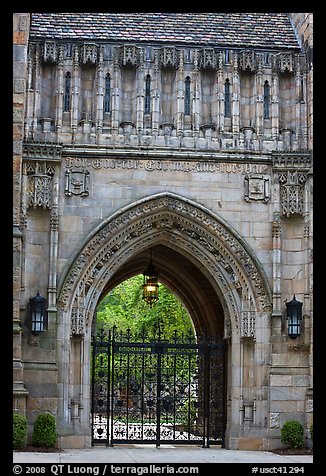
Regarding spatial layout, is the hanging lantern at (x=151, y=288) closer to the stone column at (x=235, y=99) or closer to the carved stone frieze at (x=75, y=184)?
the carved stone frieze at (x=75, y=184)

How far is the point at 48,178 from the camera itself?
18.7 m

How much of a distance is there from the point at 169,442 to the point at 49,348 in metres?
3.22

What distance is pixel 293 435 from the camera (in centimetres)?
1820

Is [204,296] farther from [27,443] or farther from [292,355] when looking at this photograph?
[27,443]

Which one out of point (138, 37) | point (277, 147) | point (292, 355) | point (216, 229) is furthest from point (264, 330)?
point (138, 37)

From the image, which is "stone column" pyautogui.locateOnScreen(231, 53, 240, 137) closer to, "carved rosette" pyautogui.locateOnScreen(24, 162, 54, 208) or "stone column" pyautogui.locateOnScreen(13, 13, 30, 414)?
"carved rosette" pyautogui.locateOnScreen(24, 162, 54, 208)

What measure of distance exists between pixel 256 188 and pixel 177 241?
1812mm

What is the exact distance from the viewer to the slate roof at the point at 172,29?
1969 cm

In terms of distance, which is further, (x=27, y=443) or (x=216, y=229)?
(x=216, y=229)

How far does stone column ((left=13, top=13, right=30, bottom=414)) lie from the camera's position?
57.2ft

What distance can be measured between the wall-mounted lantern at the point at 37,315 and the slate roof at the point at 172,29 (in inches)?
198

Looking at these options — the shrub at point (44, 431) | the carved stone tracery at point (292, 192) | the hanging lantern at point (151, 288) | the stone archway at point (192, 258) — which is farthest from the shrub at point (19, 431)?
the carved stone tracery at point (292, 192)

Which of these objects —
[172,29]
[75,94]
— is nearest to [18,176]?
[75,94]
